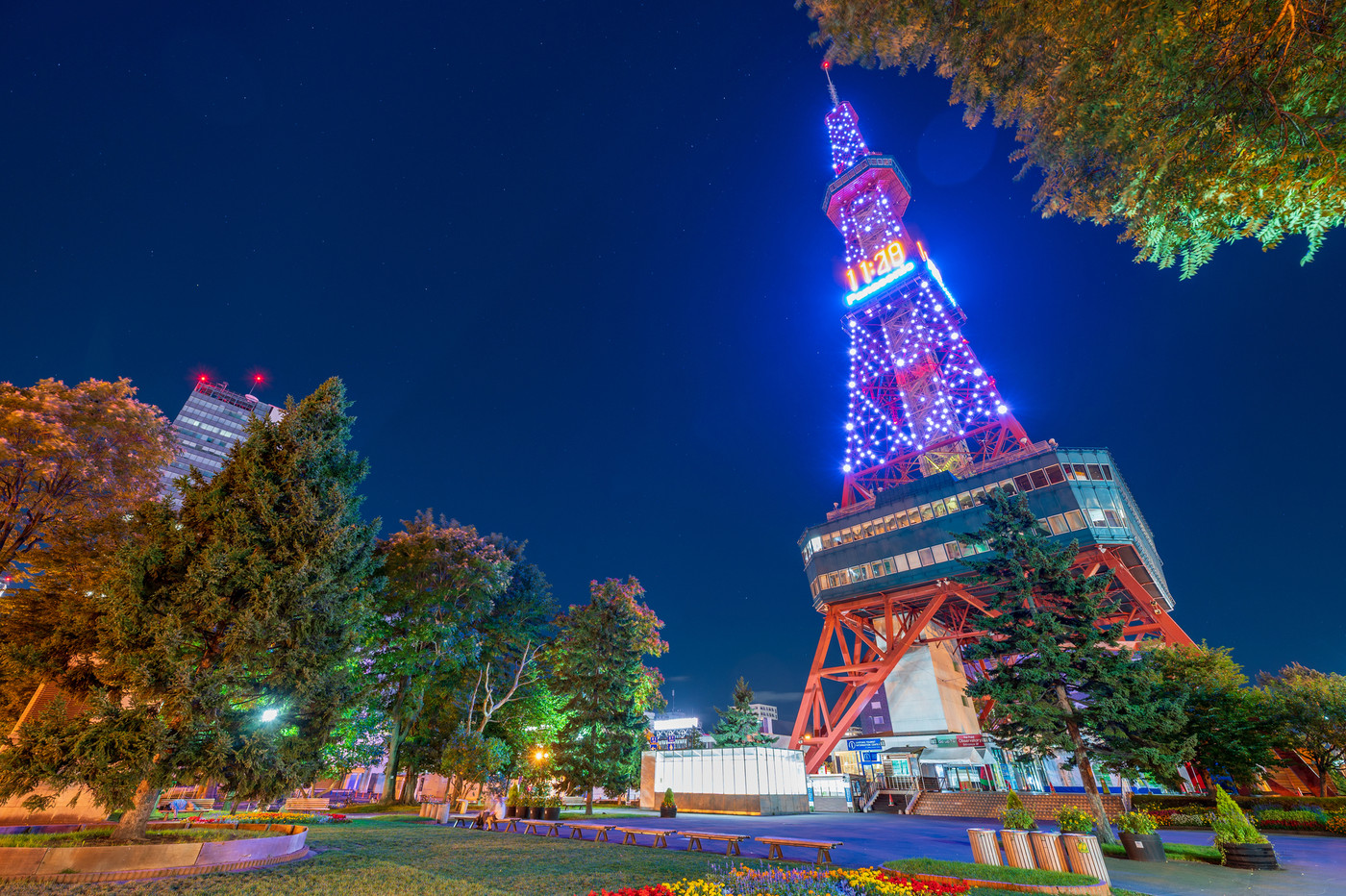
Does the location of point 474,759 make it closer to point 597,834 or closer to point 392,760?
point 392,760

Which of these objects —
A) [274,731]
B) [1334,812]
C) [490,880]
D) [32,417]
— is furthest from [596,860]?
[1334,812]

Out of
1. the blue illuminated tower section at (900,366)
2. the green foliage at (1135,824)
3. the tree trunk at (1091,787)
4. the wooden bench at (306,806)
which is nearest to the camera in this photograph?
the green foliage at (1135,824)

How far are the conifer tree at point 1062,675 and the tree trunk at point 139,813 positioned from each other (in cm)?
2074

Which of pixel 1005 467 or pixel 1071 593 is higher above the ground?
pixel 1005 467

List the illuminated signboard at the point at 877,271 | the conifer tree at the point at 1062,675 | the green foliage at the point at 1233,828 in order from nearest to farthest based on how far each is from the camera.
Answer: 1. the green foliage at the point at 1233,828
2. the conifer tree at the point at 1062,675
3. the illuminated signboard at the point at 877,271

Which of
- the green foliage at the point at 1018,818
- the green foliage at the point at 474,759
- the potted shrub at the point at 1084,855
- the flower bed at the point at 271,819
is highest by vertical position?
the green foliage at the point at 474,759

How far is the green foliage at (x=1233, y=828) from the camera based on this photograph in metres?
11.8

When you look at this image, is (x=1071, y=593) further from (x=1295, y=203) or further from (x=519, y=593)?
(x=519, y=593)

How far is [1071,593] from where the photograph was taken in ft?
58.0

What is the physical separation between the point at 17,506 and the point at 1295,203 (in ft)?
102

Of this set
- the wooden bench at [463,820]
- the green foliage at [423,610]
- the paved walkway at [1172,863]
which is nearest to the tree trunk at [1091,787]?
the paved walkway at [1172,863]

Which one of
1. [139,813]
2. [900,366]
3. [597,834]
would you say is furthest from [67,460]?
[900,366]

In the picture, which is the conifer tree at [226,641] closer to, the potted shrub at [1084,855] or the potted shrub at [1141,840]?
the potted shrub at [1084,855]

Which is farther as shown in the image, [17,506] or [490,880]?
[17,506]
